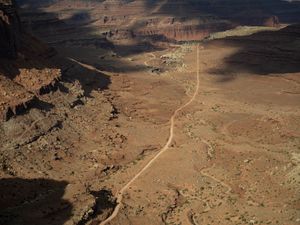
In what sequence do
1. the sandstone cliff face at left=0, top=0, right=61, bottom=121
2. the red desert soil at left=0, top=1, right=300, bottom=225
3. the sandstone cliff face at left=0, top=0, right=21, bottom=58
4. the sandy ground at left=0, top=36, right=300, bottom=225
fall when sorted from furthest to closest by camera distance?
the sandstone cliff face at left=0, top=0, right=21, bottom=58, the sandstone cliff face at left=0, top=0, right=61, bottom=121, the red desert soil at left=0, top=1, right=300, bottom=225, the sandy ground at left=0, top=36, right=300, bottom=225

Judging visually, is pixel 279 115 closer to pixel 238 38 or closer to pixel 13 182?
pixel 13 182

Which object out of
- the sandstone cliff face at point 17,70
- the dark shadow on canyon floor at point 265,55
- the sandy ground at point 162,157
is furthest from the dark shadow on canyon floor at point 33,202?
the dark shadow on canyon floor at point 265,55

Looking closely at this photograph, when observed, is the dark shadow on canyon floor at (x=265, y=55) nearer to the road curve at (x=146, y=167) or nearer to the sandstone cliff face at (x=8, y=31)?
the road curve at (x=146, y=167)

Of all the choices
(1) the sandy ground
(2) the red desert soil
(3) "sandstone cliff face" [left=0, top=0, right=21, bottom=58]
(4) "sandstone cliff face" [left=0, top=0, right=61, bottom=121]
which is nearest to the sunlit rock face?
(2) the red desert soil

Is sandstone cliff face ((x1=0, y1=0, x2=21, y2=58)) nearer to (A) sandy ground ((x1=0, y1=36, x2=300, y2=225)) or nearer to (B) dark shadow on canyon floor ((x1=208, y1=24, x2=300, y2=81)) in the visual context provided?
(A) sandy ground ((x1=0, y1=36, x2=300, y2=225))

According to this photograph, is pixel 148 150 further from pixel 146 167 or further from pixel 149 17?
pixel 149 17

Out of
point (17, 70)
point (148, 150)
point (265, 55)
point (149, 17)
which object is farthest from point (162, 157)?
point (149, 17)
